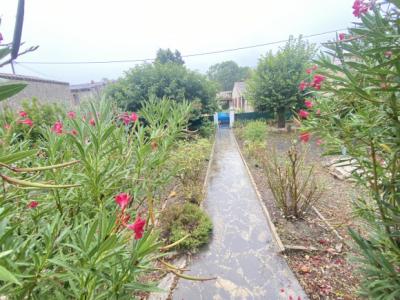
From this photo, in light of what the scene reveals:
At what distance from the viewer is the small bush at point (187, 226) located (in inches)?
120

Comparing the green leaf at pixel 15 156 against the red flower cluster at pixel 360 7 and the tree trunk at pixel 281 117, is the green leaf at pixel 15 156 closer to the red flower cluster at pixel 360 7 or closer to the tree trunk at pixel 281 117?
the red flower cluster at pixel 360 7

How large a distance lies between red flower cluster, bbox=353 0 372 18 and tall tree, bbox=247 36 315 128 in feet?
38.8

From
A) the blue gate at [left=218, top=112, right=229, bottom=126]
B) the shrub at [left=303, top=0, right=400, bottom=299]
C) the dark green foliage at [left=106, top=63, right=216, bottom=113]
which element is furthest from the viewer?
the blue gate at [left=218, top=112, right=229, bottom=126]

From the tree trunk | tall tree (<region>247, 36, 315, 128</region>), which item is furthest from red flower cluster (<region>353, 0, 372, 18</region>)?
the tree trunk

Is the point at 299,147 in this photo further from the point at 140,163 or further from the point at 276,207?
the point at 140,163

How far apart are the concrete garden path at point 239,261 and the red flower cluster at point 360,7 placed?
8.56ft

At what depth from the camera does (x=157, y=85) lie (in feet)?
28.2

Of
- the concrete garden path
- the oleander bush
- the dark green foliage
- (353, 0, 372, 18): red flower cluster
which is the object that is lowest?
the concrete garden path

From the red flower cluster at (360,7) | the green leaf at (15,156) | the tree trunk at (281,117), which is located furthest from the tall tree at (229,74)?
the green leaf at (15,156)

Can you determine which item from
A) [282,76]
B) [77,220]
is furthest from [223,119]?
[77,220]

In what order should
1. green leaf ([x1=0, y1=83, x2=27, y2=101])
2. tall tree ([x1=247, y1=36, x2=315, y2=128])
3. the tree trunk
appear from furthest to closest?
1. the tree trunk
2. tall tree ([x1=247, y1=36, x2=315, y2=128])
3. green leaf ([x1=0, y1=83, x2=27, y2=101])

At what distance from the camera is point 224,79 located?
50.8 m

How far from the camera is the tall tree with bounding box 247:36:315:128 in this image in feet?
39.8

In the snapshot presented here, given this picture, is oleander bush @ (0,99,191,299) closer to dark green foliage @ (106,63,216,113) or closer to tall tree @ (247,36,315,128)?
dark green foliage @ (106,63,216,113)
